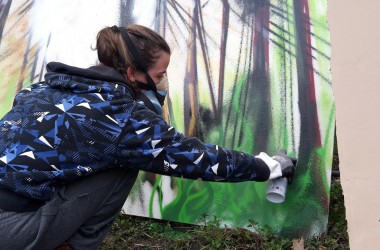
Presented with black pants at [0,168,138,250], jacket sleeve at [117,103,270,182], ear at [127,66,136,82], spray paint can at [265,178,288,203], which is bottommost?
black pants at [0,168,138,250]

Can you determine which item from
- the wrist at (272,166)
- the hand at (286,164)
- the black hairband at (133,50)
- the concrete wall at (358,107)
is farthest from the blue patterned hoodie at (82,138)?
the concrete wall at (358,107)

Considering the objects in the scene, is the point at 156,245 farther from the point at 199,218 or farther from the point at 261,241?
the point at 261,241

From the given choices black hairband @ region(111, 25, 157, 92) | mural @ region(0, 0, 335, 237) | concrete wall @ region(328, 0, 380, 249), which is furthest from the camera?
mural @ region(0, 0, 335, 237)

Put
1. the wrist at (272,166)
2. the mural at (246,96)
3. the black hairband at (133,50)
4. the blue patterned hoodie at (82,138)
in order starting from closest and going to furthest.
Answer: the blue patterned hoodie at (82,138), the black hairband at (133,50), the wrist at (272,166), the mural at (246,96)

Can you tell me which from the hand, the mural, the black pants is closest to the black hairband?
the black pants

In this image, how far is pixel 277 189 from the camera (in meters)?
2.76

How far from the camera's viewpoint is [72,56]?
11.6ft

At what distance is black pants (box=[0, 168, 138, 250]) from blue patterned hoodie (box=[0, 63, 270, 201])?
67mm

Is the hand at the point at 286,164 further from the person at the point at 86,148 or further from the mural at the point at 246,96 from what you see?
the person at the point at 86,148

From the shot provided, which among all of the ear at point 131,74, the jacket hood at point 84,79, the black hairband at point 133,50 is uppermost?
the black hairband at point 133,50

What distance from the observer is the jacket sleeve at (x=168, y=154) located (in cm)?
218

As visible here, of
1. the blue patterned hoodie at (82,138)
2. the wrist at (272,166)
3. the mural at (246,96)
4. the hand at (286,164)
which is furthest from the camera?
the mural at (246,96)

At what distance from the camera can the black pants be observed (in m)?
2.21

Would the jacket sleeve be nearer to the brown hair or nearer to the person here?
the person
